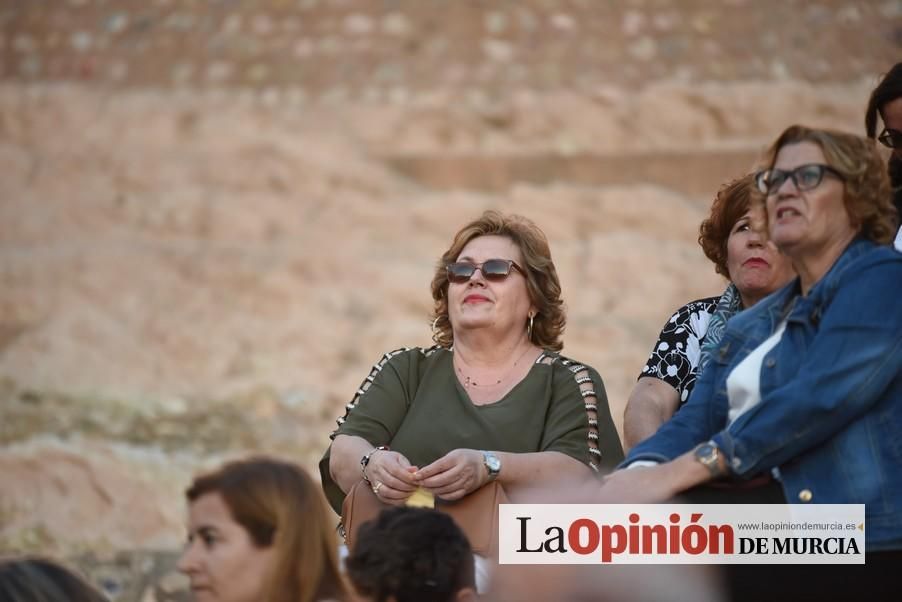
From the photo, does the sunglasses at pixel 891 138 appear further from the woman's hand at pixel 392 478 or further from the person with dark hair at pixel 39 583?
the person with dark hair at pixel 39 583

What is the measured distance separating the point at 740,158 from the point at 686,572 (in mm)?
7358

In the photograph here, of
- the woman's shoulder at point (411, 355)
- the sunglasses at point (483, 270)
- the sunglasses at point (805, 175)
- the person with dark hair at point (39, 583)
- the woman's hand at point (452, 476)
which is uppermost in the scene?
the sunglasses at point (483, 270)

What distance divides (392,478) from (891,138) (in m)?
1.63

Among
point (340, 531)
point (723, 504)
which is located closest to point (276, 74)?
point (340, 531)

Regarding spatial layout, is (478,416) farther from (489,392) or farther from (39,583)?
(39,583)

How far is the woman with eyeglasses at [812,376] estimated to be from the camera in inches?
126

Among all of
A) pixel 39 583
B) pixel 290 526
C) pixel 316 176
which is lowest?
pixel 39 583

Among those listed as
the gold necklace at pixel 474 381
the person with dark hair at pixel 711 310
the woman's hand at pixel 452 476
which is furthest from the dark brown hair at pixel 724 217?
the woman's hand at pixel 452 476

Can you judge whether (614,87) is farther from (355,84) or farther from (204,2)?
(204,2)

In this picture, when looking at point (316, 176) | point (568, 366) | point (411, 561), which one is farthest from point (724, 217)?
point (316, 176)

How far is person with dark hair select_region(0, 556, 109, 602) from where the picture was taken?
111 inches

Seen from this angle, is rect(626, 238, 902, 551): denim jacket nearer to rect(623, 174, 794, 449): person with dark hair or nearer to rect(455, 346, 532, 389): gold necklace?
rect(623, 174, 794, 449): person with dark hair

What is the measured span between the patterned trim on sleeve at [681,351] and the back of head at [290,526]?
4.89 feet

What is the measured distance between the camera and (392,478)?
379 centimetres
